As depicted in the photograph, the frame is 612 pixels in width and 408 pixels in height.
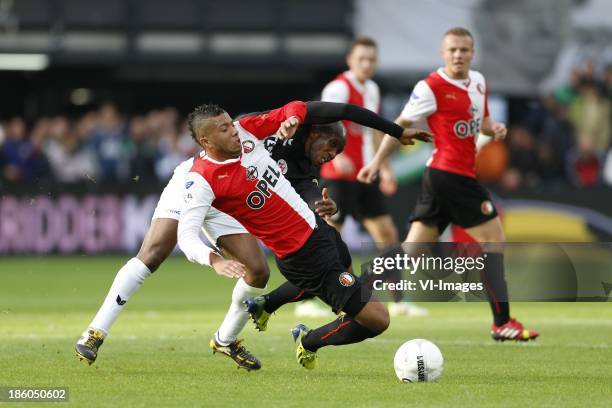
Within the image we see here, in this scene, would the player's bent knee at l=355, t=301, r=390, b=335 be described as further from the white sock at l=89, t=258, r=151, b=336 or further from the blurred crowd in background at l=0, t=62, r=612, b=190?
the blurred crowd in background at l=0, t=62, r=612, b=190

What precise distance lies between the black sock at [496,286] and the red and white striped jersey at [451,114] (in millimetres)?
765

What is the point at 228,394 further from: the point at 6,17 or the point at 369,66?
the point at 6,17

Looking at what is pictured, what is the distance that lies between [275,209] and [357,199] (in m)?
4.88

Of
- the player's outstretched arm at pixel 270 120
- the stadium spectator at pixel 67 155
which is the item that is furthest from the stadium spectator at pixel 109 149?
the player's outstretched arm at pixel 270 120

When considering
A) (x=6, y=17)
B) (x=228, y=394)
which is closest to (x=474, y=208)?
(x=228, y=394)

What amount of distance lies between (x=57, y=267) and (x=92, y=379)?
1183 cm

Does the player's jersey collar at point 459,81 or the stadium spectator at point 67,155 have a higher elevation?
the player's jersey collar at point 459,81

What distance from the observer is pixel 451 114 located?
11.6m

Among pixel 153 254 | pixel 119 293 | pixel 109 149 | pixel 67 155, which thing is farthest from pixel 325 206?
pixel 109 149

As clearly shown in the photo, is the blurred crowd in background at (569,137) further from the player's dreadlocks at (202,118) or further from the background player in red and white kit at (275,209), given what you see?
the player's dreadlocks at (202,118)

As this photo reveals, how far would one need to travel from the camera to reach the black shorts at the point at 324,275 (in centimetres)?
901

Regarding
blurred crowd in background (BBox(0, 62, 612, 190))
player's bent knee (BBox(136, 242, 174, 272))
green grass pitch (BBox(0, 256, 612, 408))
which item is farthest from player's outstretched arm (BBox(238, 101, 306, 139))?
blurred crowd in background (BBox(0, 62, 612, 190))

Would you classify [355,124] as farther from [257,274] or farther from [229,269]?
[229,269]

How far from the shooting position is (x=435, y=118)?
11617 mm
